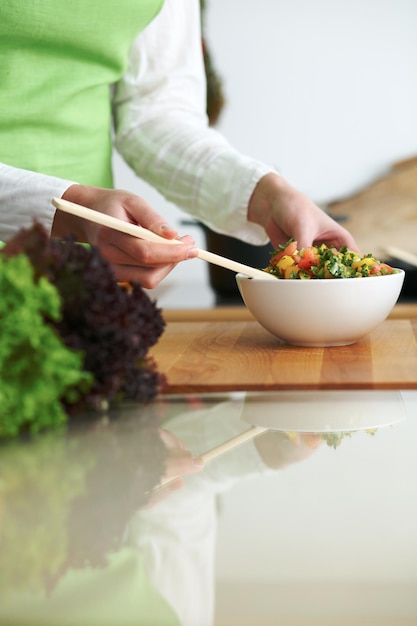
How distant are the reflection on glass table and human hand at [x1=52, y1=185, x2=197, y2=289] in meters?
0.30

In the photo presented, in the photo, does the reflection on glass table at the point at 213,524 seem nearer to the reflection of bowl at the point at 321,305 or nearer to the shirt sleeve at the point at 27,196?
the reflection of bowl at the point at 321,305

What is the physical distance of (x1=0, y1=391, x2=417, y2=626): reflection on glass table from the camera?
1.34ft

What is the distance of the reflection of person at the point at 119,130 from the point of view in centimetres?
116

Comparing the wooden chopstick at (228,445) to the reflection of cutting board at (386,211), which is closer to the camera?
the wooden chopstick at (228,445)

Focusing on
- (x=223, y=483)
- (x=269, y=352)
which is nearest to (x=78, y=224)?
(x=269, y=352)

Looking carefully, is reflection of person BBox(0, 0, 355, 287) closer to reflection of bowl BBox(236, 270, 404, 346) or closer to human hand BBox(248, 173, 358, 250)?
human hand BBox(248, 173, 358, 250)

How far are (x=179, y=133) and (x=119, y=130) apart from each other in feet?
0.52

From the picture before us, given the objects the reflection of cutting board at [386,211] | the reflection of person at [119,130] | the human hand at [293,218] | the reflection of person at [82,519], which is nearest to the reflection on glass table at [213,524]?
the reflection of person at [82,519]

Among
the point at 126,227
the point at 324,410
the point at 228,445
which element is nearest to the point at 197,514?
the point at 228,445

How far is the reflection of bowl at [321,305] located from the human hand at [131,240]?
0.41ft

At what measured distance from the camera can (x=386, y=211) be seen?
288 cm

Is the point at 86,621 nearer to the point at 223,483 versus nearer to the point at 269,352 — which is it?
the point at 223,483

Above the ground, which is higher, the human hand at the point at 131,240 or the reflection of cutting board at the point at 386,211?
the human hand at the point at 131,240

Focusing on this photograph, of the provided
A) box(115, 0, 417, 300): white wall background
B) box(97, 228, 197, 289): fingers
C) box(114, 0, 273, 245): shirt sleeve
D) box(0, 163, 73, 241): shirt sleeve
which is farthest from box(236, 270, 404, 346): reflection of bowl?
box(115, 0, 417, 300): white wall background
